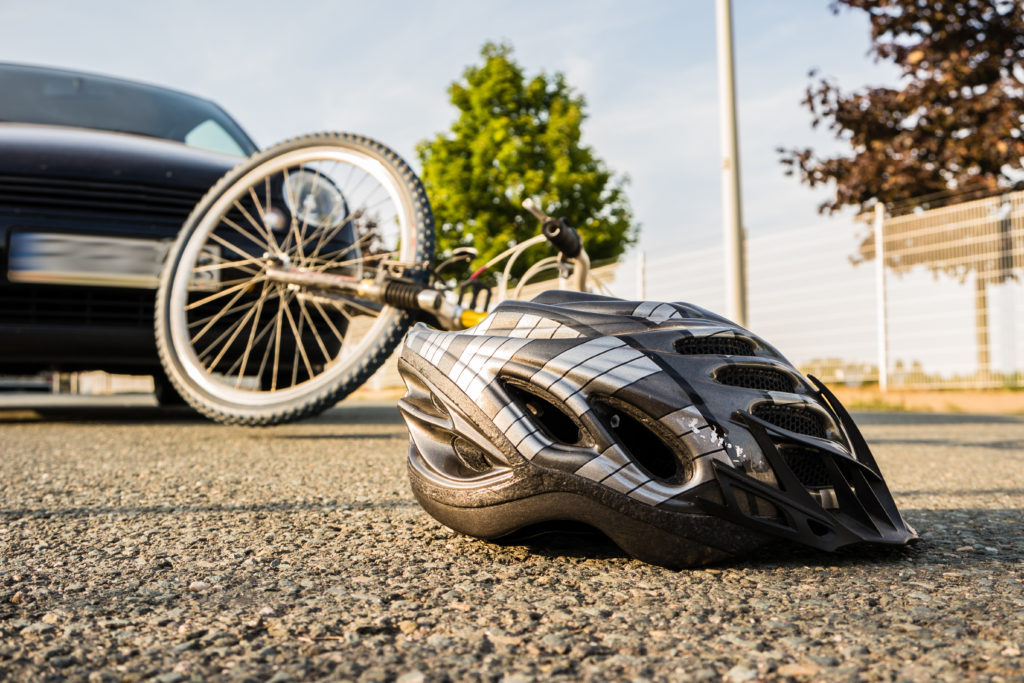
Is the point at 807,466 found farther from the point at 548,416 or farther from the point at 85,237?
the point at 85,237

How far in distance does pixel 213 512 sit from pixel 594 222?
20038 mm

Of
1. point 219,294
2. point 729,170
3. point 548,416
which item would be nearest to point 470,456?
point 548,416

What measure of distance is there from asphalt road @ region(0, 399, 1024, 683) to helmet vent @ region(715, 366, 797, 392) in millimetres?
371

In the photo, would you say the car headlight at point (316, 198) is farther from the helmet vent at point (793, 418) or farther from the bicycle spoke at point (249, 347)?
the helmet vent at point (793, 418)

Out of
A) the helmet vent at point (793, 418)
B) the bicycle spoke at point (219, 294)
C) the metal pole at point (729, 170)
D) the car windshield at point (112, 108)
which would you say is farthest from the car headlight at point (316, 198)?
the metal pole at point (729, 170)

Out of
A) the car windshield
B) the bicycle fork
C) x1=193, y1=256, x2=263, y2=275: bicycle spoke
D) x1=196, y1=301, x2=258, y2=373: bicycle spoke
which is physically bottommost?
x1=196, y1=301, x2=258, y2=373: bicycle spoke

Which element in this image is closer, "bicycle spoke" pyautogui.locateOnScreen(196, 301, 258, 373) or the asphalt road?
the asphalt road

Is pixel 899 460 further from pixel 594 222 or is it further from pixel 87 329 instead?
pixel 594 222

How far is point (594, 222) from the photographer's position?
859 inches

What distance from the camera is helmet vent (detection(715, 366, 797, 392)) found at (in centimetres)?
175

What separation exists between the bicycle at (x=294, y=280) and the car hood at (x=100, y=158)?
35 centimetres

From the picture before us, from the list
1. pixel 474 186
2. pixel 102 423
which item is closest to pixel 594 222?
pixel 474 186

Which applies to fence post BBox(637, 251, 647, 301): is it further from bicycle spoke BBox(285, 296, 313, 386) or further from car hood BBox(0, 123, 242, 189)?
bicycle spoke BBox(285, 296, 313, 386)

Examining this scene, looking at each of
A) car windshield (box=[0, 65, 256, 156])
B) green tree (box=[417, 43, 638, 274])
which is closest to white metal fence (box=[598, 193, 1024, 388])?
car windshield (box=[0, 65, 256, 156])
